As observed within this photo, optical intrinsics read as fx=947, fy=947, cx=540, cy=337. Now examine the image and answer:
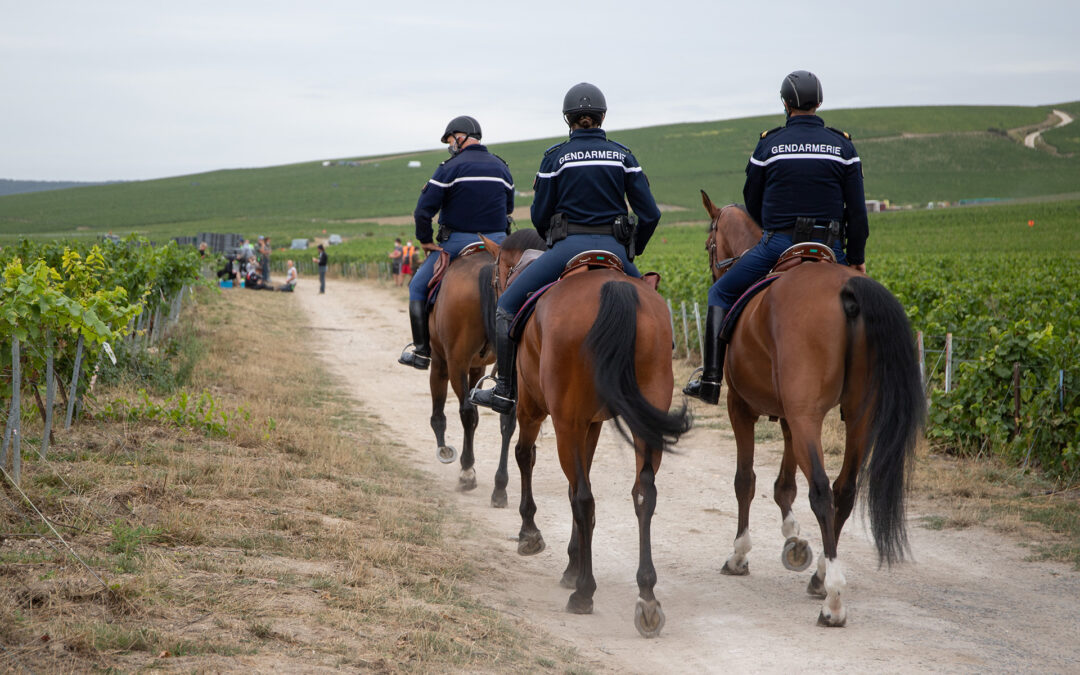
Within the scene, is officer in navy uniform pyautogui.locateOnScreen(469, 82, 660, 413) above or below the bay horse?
above

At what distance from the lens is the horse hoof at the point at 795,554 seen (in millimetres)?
6324

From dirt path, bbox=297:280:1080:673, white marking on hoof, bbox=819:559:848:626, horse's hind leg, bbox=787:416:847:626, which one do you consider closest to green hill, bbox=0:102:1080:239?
dirt path, bbox=297:280:1080:673

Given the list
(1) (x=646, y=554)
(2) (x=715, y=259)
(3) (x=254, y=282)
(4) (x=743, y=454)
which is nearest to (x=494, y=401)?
(4) (x=743, y=454)

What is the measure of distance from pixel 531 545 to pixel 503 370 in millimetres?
1321

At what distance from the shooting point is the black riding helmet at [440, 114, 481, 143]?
30.6ft

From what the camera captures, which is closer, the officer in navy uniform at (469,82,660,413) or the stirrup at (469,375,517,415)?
the officer in navy uniform at (469,82,660,413)

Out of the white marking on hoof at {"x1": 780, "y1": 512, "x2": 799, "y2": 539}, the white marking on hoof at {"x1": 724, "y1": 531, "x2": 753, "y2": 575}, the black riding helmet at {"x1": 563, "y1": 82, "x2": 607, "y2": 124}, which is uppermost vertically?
the black riding helmet at {"x1": 563, "y1": 82, "x2": 607, "y2": 124}

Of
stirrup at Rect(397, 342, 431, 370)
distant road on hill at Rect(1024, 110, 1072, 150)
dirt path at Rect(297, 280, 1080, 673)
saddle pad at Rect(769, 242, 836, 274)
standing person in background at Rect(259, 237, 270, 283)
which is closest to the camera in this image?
dirt path at Rect(297, 280, 1080, 673)

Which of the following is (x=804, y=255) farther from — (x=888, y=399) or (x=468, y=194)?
(x=468, y=194)

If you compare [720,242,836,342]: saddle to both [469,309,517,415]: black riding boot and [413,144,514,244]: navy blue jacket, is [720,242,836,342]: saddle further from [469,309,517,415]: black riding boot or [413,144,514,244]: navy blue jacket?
[413,144,514,244]: navy blue jacket

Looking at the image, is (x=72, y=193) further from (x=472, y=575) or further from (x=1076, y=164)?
(x=472, y=575)

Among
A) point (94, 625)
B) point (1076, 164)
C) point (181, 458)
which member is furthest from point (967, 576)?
point (1076, 164)

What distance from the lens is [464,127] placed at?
30.7 feet

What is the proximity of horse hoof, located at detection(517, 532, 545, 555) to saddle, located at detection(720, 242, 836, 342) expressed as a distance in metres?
2.20
